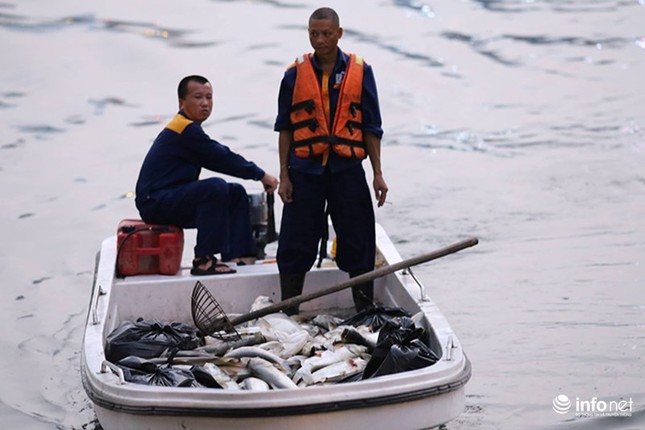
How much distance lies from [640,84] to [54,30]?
851 centimetres

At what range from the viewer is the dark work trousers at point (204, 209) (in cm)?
763

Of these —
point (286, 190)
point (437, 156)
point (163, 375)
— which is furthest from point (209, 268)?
point (437, 156)

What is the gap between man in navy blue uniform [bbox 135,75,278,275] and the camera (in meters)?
7.62

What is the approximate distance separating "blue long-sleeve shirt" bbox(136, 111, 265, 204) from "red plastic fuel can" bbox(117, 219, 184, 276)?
0.76 feet

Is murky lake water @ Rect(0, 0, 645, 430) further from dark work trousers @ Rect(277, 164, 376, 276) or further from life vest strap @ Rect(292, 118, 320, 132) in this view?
life vest strap @ Rect(292, 118, 320, 132)

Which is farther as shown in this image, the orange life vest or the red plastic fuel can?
the red plastic fuel can

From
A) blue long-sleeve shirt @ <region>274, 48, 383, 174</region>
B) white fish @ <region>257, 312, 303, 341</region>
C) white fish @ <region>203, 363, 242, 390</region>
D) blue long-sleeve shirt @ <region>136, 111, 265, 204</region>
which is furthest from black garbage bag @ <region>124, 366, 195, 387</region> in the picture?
blue long-sleeve shirt @ <region>136, 111, 265, 204</region>

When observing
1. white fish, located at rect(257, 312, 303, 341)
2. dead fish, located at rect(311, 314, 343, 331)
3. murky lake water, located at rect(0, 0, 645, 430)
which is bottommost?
murky lake water, located at rect(0, 0, 645, 430)

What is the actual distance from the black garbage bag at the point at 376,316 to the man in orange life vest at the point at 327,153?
22cm

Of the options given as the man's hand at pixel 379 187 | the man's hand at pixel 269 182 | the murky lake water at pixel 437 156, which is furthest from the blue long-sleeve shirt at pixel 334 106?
the murky lake water at pixel 437 156

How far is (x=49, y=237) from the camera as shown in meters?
12.8

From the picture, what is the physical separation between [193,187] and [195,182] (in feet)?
0.22

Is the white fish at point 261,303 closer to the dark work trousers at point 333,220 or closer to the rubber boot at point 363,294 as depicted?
Result: the dark work trousers at point 333,220

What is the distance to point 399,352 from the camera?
19.3 feet
